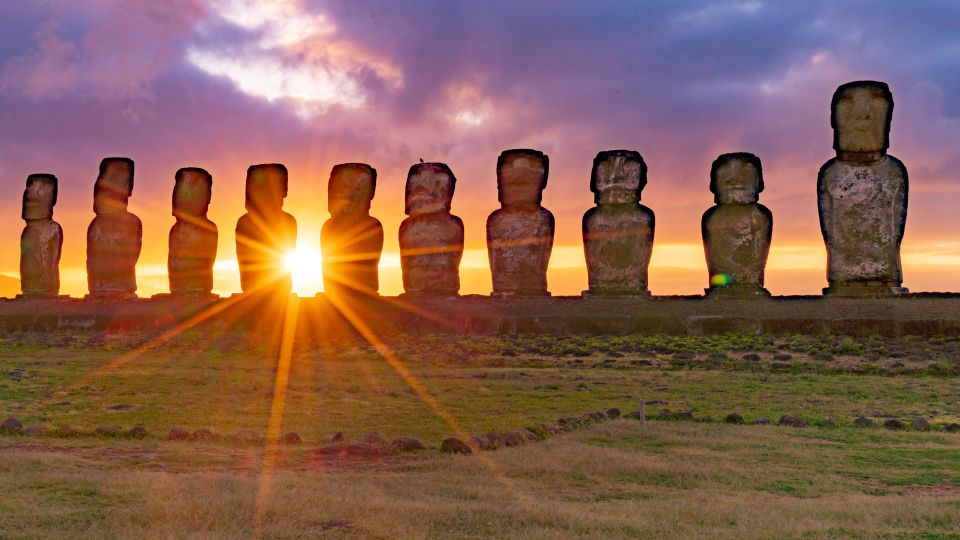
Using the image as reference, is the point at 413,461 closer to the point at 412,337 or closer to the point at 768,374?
the point at 768,374

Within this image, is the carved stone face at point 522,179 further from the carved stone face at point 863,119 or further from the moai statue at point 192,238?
the moai statue at point 192,238

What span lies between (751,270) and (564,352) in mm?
6052

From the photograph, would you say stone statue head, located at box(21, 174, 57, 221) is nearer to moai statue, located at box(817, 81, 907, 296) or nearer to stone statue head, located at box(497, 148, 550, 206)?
stone statue head, located at box(497, 148, 550, 206)

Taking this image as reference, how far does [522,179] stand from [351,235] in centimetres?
492

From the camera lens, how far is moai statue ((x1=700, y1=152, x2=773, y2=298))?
76.1 feet

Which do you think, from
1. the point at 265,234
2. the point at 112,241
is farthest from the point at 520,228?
the point at 112,241

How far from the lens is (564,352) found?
19766 millimetres

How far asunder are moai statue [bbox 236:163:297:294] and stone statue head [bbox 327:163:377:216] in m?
1.81

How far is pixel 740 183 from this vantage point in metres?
23.7

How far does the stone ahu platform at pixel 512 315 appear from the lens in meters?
20.2

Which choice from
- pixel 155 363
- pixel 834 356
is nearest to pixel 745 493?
pixel 834 356

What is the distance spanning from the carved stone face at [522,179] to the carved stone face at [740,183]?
186 inches

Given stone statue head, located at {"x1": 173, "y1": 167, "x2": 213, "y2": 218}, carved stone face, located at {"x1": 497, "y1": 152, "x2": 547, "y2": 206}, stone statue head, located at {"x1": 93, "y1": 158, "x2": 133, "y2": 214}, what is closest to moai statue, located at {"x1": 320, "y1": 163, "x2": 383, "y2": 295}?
carved stone face, located at {"x1": 497, "y1": 152, "x2": 547, "y2": 206}

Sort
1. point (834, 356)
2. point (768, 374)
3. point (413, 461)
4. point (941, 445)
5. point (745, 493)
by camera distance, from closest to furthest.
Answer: point (745, 493) → point (413, 461) → point (941, 445) → point (768, 374) → point (834, 356)
